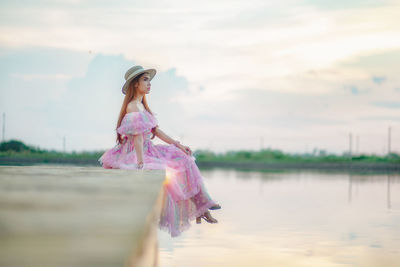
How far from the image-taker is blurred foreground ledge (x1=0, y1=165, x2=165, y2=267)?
2.59ft

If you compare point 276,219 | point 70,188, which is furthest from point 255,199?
point 70,188

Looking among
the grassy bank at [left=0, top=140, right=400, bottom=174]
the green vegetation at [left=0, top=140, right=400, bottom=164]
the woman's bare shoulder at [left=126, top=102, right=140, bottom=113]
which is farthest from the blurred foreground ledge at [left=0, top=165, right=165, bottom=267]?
the green vegetation at [left=0, top=140, right=400, bottom=164]

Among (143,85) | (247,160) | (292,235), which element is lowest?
(292,235)

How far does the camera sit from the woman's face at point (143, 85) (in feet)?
14.6

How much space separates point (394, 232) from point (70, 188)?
4.18 m

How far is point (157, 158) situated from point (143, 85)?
592 millimetres

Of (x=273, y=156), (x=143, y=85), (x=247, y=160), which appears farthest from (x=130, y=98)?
(x=273, y=156)

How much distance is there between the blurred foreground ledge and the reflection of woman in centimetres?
223

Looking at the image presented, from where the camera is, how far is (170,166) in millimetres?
4039

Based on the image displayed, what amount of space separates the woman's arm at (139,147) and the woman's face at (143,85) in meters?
0.39

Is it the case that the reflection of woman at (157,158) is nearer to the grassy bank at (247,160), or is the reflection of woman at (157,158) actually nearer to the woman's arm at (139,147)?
the woman's arm at (139,147)

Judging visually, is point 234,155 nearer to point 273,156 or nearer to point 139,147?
point 273,156

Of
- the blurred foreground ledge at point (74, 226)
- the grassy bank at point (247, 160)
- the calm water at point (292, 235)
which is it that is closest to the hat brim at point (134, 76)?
the calm water at point (292, 235)

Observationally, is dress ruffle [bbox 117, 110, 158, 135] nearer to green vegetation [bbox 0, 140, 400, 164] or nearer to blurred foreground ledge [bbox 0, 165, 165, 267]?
blurred foreground ledge [bbox 0, 165, 165, 267]
